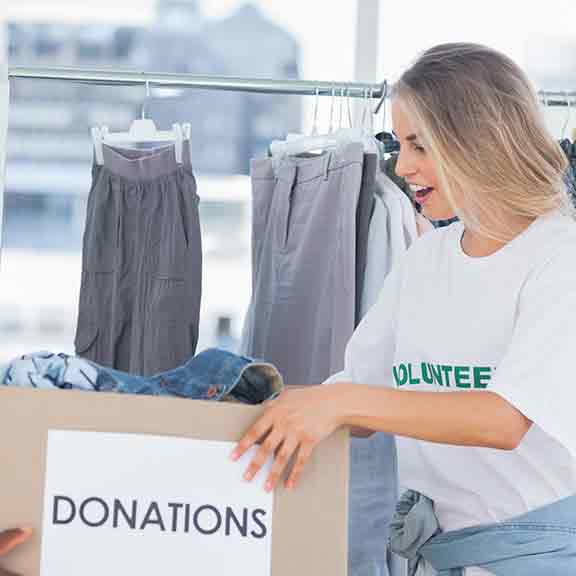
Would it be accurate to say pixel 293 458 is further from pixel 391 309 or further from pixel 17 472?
pixel 391 309

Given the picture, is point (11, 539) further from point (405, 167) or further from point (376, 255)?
point (376, 255)

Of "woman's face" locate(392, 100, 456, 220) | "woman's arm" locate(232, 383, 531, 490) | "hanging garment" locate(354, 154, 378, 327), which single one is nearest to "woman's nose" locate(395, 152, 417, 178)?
"woman's face" locate(392, 100, 456, 220)

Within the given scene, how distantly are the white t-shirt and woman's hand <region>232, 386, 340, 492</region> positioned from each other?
9.3 inches

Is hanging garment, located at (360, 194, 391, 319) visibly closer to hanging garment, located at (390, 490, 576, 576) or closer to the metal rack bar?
the metal rack bar

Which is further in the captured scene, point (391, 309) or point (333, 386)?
point (391, 309)

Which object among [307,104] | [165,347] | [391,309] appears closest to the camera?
[391,309]

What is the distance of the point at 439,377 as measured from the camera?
1.34m

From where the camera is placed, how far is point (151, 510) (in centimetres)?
99

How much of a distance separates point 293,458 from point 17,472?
27cm

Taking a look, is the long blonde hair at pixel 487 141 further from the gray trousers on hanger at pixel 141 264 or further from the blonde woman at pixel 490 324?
the gray trousers on hanger at pixel 141 264

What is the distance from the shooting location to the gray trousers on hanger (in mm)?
2098

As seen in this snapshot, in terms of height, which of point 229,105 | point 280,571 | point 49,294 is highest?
point 229,105

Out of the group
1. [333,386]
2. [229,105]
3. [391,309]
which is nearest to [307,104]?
[229,105]

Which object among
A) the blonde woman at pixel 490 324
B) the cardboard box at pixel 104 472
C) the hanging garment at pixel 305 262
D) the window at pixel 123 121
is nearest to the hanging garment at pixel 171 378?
the cardboard box at pixel 104 472
